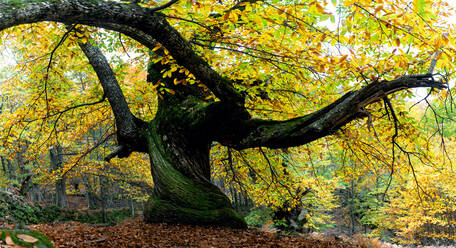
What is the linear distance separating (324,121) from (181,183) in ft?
9.54

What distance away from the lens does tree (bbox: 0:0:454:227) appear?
8.36 feet

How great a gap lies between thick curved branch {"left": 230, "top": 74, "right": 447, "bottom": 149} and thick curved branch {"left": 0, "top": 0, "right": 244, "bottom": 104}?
97 cm

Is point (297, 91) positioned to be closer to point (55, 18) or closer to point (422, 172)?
point (55, 18)

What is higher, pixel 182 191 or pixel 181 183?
pixel 181 183

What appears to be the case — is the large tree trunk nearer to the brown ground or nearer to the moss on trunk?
the moss on trunk

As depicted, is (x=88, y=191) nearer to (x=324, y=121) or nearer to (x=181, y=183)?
(x=181, y=183)

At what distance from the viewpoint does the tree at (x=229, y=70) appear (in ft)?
8.36

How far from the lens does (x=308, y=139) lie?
362cm

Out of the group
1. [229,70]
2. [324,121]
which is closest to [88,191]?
[229,70]

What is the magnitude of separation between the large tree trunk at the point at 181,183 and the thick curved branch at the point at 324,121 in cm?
132

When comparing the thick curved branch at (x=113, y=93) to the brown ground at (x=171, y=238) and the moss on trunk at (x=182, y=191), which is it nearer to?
the moss on trunk at (x=182, y=191)

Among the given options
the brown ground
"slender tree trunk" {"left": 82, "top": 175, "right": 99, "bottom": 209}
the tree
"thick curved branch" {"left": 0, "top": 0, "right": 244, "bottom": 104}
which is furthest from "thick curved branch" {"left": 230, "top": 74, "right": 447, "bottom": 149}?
"slender tree trunk" {"left": 82, "top": 175, "right": 99, "bottom": 209}

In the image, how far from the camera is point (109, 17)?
2.61 m

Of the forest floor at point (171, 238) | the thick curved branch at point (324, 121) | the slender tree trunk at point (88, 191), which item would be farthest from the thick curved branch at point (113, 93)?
the slender tree trunk at point (88, 191)
